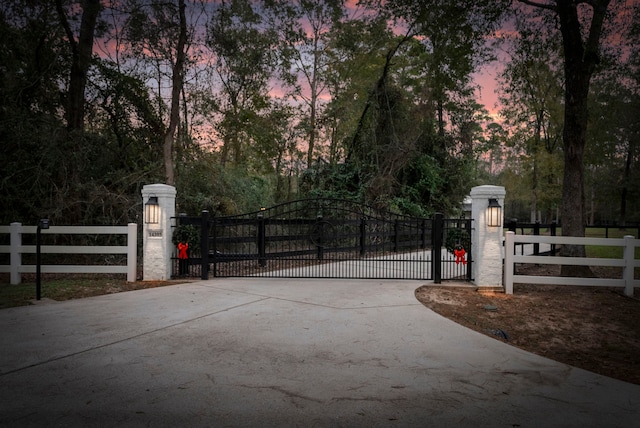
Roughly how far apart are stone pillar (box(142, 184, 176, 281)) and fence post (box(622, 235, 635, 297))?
9.24m

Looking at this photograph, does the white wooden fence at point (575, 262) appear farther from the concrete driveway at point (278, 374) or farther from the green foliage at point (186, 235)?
the green foliage at point (186, 235)

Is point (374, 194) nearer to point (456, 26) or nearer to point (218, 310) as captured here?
point (456, 26)

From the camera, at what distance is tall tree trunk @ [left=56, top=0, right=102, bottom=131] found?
11.7 metres

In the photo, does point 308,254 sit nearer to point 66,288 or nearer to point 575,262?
point 66,288

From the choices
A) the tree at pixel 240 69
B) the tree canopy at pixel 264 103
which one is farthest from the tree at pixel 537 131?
the tree at pixel 240 69

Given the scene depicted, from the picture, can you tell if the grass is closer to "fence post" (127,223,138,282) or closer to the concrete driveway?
"fence post" (127,223,138,282)

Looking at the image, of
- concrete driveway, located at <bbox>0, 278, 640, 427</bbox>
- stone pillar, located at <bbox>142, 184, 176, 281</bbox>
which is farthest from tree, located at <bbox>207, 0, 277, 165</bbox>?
concrete driveway, located at <bbox>0, 278, 640, 427</bbox>

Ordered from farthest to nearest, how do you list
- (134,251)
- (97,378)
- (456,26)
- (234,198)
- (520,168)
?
(520,168) → (234,198) → (456,26) → (134,251) → (97,378)

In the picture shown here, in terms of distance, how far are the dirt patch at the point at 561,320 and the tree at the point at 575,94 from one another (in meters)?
1.62

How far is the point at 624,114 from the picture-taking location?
102ft

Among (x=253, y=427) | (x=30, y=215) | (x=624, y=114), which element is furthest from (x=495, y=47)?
(x=624, y=114)

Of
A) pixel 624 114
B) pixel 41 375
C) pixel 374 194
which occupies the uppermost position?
pixel 624 114

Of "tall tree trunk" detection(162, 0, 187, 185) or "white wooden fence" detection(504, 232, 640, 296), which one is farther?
"tall tree trunk" detection(162, 0, 187, 185)

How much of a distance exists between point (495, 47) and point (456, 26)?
4.46ft
